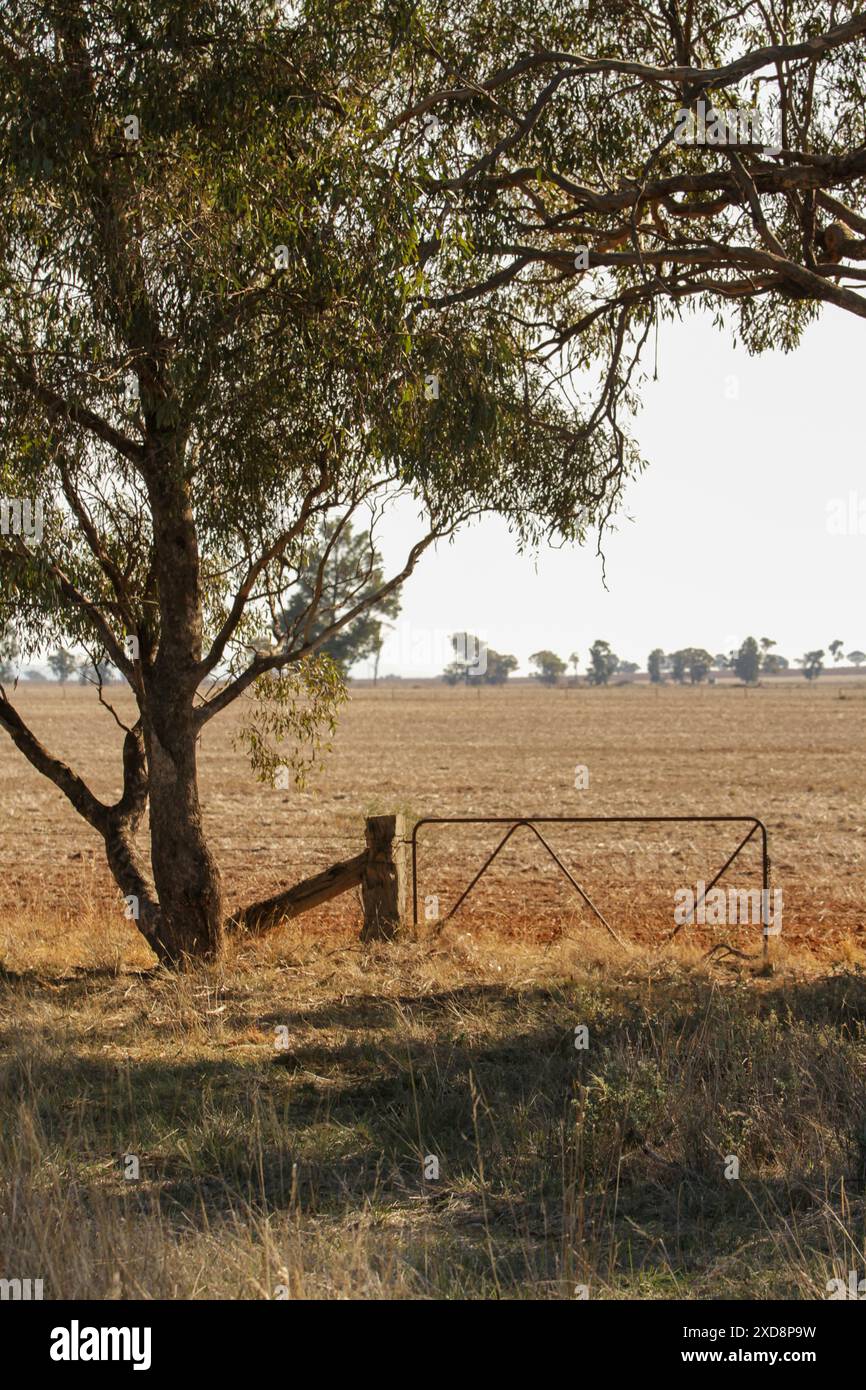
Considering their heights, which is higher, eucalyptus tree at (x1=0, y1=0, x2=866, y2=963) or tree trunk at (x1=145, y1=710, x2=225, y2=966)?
eucalyptus tree at (x1=0, y1=0, x2=866, y2=963)

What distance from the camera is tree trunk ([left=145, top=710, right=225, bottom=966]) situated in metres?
11.5

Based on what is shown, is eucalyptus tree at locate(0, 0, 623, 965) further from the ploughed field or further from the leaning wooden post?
the ploughed field

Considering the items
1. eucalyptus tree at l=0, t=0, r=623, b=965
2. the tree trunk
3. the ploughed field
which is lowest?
the ploughed field

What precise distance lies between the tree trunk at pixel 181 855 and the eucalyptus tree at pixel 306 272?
0.03 metres

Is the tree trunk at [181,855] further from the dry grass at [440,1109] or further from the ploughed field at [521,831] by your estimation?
the ploughed field at [521,831]

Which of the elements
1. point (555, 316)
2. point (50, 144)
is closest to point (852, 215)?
point (555, 316)

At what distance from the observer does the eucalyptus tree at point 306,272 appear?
916cm

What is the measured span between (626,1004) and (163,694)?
482 centimetres

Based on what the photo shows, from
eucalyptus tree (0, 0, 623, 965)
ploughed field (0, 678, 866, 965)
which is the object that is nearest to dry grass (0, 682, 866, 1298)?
ploughed field (0, 678, 866, 965)

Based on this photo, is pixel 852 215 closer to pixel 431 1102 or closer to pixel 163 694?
pixel 163 694

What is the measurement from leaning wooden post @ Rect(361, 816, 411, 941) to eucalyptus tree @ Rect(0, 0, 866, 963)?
4.95ft

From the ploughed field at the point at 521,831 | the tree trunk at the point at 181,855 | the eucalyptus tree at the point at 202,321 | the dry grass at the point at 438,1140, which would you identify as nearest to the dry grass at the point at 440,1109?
the dry grass at the point at 438,1140
